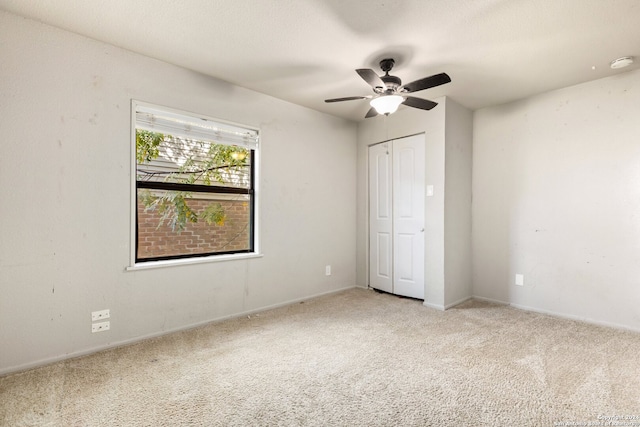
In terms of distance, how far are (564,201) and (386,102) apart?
221 centimetres

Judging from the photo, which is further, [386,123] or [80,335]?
[386,123]

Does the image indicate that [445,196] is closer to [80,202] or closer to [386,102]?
[386,102]

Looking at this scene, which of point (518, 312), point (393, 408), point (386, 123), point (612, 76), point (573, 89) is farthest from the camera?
point (386, 123)

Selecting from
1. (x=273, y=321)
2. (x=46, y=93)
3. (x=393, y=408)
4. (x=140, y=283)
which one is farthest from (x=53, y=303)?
(x=393, y=408)

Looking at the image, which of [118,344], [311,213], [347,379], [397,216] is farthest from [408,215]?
[118,344]

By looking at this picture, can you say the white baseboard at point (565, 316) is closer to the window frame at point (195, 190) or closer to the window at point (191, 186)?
the window frame at point (195, 190)

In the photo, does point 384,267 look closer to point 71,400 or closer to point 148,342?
point 148,342

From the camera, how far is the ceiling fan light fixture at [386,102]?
2586 mm

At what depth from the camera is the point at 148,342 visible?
2596 mm

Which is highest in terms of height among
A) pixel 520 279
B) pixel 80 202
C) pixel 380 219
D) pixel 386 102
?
pixel 386 102

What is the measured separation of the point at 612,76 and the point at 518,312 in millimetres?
2453

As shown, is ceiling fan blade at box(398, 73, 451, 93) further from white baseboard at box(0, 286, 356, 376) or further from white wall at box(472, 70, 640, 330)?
white baseboard at box(0, 286, 356, 376)

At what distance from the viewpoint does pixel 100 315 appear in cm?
244

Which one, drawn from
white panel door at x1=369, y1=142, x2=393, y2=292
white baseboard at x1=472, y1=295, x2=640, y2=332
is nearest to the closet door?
white panel door at x1=369, y1=142, x2=393, y2=292
